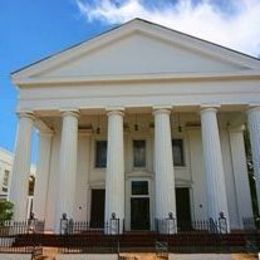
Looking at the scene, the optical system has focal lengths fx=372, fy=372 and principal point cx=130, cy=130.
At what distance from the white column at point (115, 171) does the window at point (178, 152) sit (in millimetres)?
5631

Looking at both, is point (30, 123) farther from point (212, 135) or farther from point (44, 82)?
point (212, 135)

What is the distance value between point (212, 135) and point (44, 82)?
33.9 ft

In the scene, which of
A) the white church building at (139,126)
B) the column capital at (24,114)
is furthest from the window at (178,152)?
the column capital at (24,114)

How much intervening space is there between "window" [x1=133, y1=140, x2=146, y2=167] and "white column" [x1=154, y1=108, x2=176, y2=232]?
469 centimetres

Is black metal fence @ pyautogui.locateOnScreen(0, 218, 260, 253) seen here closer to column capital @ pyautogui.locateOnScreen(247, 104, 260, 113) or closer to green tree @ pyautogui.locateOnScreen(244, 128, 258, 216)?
column capital @ pyautogui.locateOnScreen(247, 104, 260, 113)

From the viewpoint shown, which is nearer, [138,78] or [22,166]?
[22,166]

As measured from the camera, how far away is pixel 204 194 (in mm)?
23969

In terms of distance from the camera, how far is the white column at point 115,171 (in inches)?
779

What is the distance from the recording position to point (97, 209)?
24.3 m

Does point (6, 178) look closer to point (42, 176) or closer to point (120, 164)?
point (42, 176)

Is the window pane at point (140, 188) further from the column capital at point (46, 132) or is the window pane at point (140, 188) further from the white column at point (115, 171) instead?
the column capital at point (46, 132)

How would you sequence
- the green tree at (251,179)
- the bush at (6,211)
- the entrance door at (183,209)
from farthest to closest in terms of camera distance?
1. the green tree at (251,179)
2. the entrance door at (183,209)
3. the bush at (6,211)

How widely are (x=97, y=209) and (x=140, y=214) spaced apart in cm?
285

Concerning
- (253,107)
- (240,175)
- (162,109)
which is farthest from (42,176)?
(253,107)
